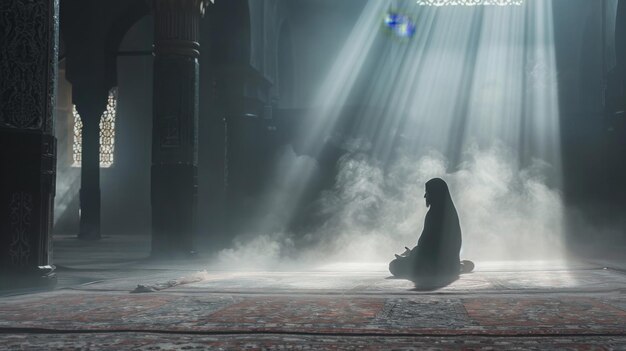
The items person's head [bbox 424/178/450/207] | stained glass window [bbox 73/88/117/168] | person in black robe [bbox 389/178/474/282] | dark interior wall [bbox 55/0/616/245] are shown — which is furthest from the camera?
stained glass window [bbox 73/88/117/168]

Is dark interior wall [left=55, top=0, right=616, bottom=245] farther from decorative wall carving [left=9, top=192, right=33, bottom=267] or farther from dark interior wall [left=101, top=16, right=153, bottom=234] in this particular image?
decorative wall carving [left=9, top=192, right=33, bottom=267]

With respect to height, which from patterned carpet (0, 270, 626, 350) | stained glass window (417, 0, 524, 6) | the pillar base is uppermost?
stained glass window (417, 0, 524, 6)

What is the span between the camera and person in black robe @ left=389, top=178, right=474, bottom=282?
25.4ft

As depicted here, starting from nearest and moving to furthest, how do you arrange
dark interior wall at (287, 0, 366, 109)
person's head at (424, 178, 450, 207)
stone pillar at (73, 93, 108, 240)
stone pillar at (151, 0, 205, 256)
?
person's head at (424, 178, 450, 207)
stone pillar at (151, 0, 205, 256)
stone pillar at (73, 93, 108, 240)
dark interior wall at (287, 0, 366, 109)

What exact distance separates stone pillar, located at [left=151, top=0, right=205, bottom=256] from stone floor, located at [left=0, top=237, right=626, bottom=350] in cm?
243

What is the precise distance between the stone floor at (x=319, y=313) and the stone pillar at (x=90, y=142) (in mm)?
7063

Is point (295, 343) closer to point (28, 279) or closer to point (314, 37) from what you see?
point (28, 279)

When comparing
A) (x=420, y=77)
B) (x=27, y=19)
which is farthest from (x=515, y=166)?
(x=27, y=19)

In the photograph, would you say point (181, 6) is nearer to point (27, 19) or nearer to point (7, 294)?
point (27, 19)

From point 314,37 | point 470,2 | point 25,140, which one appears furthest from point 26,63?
point 470,2

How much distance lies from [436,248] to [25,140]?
155 inches

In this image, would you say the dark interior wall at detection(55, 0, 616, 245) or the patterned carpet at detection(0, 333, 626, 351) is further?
the dark interior wall at detection(55, 0, 616, 245)

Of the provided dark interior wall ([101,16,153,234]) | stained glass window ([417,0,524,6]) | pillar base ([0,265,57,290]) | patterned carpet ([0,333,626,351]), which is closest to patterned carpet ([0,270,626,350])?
patterned carpet ([0,333,626,351])

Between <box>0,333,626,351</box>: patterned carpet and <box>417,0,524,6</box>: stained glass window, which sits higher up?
<box>417,0,524,6</box>: stained glass window
